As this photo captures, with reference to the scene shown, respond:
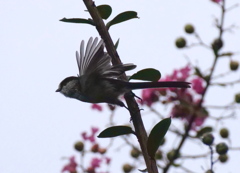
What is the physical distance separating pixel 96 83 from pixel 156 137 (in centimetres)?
101

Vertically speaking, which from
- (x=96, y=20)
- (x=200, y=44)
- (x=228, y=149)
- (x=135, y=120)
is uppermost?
(x=96, y=20)

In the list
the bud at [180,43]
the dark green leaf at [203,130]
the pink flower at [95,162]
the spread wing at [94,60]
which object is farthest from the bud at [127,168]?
the spread wing at [94,60]

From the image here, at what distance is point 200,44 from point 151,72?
2703mm

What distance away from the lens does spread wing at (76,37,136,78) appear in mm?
2379

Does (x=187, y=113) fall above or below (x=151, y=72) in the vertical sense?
Answer: below

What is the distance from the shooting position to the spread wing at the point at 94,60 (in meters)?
2.38

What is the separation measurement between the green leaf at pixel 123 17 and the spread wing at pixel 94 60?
0.19 meters

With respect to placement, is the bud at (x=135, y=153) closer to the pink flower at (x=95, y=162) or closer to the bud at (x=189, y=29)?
the pink flower at (x=95, y=162)

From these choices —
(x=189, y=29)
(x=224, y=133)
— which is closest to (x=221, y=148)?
(x=224, y=133)

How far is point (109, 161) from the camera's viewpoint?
4613 millimetres

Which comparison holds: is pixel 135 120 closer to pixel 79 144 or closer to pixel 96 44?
pixel 96 44

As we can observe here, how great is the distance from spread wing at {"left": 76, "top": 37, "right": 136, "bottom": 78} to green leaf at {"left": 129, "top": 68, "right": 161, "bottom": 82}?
30 cm

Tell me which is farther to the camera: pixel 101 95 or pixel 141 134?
pixel 101 95

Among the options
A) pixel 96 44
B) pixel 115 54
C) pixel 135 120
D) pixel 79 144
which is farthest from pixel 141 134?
pixel 79 144
